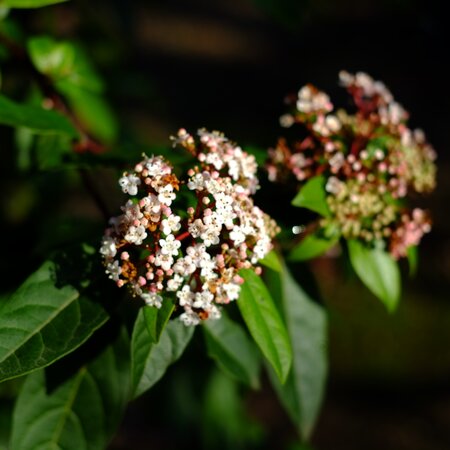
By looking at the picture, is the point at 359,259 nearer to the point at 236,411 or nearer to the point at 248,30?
the point at 236,411

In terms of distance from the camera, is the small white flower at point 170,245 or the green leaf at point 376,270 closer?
the small white flower at point 170,245

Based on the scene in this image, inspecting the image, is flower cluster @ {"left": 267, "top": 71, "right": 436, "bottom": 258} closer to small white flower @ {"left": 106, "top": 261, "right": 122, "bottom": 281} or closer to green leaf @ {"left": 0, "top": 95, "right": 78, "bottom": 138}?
small white flower @ {"left": 106, "top": 261, "right": 122, "bottom": 281}

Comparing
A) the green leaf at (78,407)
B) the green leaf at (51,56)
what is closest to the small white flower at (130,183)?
the green leaf at (78,407)

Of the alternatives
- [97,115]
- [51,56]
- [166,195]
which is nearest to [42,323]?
[166,195]

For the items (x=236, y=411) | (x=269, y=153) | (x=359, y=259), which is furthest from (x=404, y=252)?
(x=236, y=411)

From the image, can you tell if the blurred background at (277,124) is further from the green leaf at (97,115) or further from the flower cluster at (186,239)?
the flower cluster at (186,239)

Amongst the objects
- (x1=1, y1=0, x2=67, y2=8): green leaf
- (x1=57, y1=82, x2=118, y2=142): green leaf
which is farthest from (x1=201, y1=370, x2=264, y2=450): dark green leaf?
(x1=1, y1=0, x2=67, y2=8): green leaf

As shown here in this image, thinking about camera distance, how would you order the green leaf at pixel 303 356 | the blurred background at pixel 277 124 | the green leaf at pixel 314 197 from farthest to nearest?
the blurred background at pixel 277 124 → the green leaf at pixel 303 356 → the green leaf at pixel 314 197
